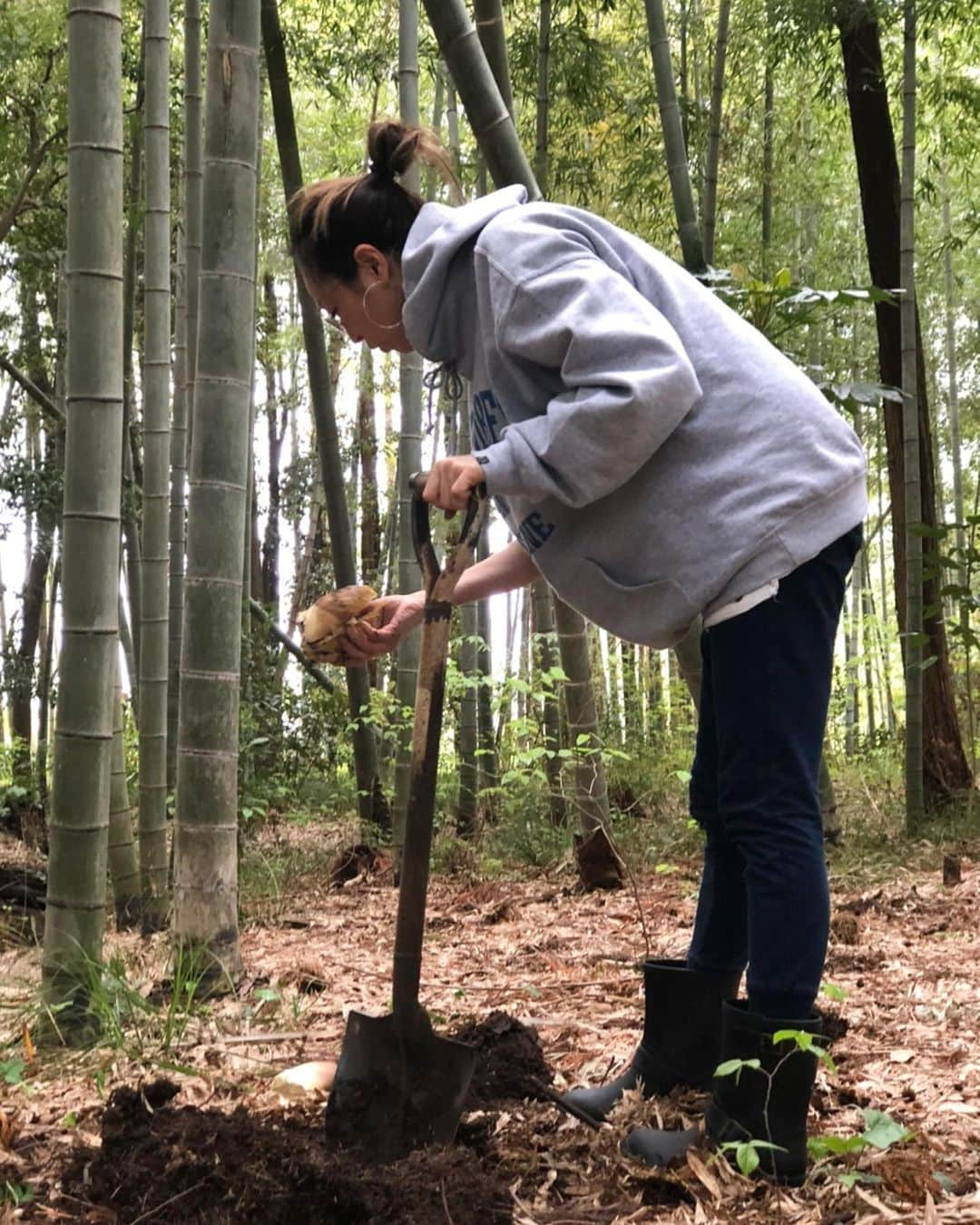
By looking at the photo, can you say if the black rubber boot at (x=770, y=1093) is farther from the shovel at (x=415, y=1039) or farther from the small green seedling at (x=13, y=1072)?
the small green seedling at (x=13, y=1072)

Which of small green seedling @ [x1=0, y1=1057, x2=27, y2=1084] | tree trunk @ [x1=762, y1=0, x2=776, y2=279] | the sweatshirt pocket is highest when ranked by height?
tree trunk @ [x1=762, y1=0, x2=776, y2=279]

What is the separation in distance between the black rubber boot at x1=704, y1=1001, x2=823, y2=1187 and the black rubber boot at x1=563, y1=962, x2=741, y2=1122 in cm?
24

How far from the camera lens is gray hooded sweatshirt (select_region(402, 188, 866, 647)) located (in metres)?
1.51

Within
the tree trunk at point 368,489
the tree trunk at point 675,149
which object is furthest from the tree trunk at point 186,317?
the tree trunk at point 368,489

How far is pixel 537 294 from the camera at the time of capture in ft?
5.05

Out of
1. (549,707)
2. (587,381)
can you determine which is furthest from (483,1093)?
(549,707)

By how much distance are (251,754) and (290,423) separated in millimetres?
8566

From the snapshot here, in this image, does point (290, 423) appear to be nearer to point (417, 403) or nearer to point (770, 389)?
point (417, 403)

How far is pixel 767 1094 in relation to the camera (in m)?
1.55

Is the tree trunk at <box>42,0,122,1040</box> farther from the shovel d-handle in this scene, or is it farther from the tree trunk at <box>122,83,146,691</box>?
the tree trunk at <box>122,83,146,691</box>

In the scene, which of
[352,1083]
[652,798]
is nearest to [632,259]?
[352,1083]

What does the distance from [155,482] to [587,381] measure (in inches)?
103

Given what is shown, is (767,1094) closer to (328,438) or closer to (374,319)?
(374,319)

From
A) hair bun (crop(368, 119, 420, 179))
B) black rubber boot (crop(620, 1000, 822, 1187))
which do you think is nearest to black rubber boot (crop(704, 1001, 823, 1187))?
black rubber boot (crop(620, 1000, 822, 1187))
